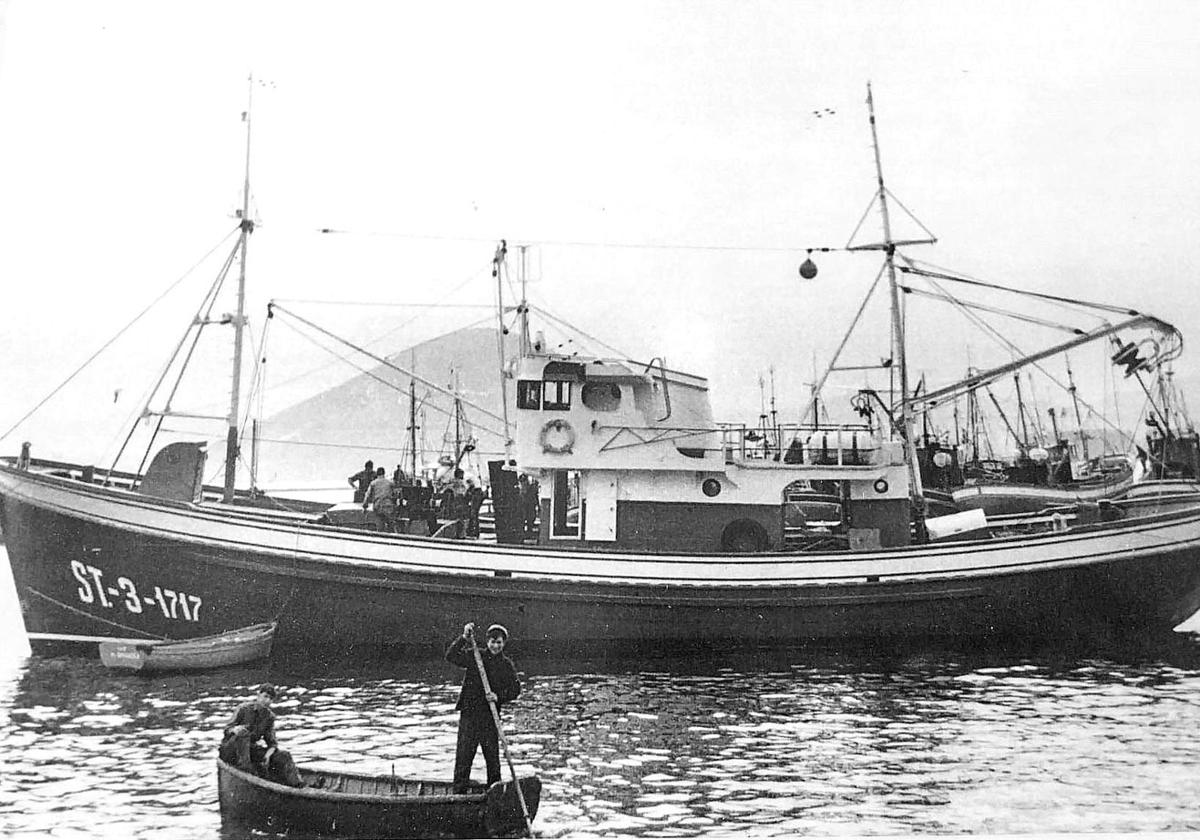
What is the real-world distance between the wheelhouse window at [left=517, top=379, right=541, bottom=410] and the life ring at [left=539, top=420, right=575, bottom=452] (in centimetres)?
28

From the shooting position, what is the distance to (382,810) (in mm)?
4742

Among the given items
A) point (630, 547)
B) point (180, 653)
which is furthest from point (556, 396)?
point (180, 653)

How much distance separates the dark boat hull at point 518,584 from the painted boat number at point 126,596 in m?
0.01

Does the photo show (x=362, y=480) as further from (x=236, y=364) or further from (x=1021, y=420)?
(x=1021, y=420)

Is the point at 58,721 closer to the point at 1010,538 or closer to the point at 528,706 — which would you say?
the point at 528,706

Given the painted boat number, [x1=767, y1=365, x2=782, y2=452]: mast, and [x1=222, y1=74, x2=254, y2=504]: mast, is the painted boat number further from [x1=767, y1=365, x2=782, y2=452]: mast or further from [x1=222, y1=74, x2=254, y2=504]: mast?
[x1=767, y1=365, x2=782, y2=452]: mast

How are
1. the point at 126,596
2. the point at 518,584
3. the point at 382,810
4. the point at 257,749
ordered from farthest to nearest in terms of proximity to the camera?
the point at 518,584 < the point at 126,596 < the point at 257,749 < the point at 382,810

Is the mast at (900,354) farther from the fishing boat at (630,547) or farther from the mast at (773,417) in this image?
the mast at (773,417)

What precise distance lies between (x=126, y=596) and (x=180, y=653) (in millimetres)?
931

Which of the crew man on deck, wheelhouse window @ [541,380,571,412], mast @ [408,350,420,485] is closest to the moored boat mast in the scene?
wheelhouse window @ [541,380,571,412]

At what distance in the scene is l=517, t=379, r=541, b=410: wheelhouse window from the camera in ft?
32.1

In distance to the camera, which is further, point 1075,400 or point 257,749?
point 1075,400

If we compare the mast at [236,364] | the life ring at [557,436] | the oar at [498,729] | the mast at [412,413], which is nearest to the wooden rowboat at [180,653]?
the mast at [236,364]

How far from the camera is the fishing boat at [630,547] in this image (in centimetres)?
820
